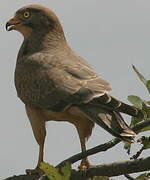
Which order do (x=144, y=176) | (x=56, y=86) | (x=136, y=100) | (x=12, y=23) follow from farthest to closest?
(x=12, y=23), (x=56, y=86), (x=136, y=100), (x=144, y=176)

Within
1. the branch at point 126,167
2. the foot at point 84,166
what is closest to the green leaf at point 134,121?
the branch at point 126,167

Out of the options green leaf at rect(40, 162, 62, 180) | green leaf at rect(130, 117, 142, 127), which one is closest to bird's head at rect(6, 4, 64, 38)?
green leaf at rect(130, 117, 142, 127)

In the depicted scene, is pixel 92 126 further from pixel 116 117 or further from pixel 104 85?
pixel 116 117

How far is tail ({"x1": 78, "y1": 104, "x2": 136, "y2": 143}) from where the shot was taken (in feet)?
19.1

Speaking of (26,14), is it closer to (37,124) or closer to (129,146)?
(37,124)

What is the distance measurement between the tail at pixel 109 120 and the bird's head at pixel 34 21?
3041 millimetres

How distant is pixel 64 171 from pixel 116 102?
7.92 feet

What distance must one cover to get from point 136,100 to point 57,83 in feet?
7.98

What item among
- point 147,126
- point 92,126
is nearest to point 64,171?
point 147,126

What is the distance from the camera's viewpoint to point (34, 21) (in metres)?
9.99

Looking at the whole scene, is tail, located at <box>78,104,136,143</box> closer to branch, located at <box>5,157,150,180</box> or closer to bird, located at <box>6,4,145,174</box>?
bird, located at <box>6,4,145,174</box>

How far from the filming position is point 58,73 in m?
7.96

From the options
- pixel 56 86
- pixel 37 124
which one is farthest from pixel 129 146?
pixel 37 124

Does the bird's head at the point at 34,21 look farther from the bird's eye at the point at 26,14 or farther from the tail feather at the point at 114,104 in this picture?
the tail feather at the point at 114,104
